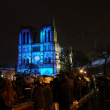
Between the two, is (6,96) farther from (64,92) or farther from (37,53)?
(37,53)

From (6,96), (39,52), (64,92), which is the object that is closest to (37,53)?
(39,52)

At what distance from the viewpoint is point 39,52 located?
80.2 meters

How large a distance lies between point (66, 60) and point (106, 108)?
6419 centimetres

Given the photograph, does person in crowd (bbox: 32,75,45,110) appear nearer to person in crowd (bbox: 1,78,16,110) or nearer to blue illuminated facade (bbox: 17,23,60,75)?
person in crowd (bbox: 1,78,16,110)

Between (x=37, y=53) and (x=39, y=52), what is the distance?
923mm

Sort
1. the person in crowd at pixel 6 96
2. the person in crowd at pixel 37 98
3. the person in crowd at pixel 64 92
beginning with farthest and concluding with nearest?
the person in crowd at pixel 64 92
the person in crowd at pixel 37 98
the person in crowd at pixel 6 96

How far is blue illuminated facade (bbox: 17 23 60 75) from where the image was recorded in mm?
76188

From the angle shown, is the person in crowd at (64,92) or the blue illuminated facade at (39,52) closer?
Result: the person in crowd at (64,92)

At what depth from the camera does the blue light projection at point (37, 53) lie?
2997 inches

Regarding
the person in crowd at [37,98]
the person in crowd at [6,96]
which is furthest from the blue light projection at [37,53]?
the person in crowd at [6,96]

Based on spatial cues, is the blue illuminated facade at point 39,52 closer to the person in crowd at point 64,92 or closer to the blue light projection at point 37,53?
the blue light projection at point 37,53

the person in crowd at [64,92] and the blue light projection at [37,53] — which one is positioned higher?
the blue light projection at [37,53]

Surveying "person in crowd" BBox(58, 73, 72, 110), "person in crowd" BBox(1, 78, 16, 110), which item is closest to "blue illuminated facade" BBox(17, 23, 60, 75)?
"person in crowd" BBox(58, 73, 72, 110)

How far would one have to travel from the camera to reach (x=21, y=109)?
37.6 ft
